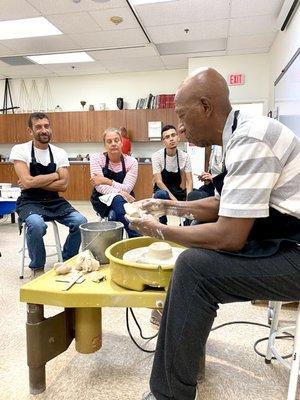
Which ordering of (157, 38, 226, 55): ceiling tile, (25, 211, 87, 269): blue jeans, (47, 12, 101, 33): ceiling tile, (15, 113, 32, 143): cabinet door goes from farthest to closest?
(15, 113, 32, 143): cabinet door < (157, 38, 226, 55): ceiling tile < (47, 12, 101, 33): ceiling tile < (25, 211, 87, 269): blue jeans

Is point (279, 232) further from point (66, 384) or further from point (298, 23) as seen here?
point (298, 23)

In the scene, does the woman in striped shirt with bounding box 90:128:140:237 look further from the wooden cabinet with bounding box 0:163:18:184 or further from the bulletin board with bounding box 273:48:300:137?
the wooden cabinet with bounding box 0:163:18:184

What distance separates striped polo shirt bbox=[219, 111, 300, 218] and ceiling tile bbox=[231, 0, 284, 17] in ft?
10.2

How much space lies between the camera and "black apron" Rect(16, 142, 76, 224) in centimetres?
252

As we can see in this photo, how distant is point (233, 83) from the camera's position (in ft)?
17.3

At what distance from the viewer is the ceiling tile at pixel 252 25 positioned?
151 inches

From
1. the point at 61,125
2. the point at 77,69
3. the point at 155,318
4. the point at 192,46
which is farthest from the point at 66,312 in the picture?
the point at 77,69

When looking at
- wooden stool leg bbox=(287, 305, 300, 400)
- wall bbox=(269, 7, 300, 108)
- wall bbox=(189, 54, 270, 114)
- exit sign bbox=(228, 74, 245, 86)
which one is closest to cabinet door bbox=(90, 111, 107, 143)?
wall bbox=(189, 54, 270, 114)

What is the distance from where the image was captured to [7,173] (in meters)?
6.52

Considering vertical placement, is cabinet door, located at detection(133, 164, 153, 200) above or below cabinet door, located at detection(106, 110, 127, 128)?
below

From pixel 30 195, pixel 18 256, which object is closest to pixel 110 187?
pixel 30 195

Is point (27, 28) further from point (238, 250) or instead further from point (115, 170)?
point (238, 250)

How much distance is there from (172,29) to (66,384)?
4146 millimetres

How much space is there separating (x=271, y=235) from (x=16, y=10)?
154 inches
